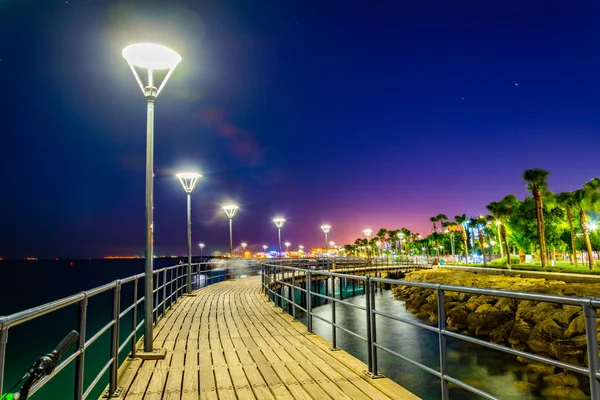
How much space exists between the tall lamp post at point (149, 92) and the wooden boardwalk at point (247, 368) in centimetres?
83

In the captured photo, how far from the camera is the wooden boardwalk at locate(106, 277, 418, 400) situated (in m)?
4.55

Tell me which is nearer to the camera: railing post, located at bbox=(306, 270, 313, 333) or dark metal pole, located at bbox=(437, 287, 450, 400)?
dark metal pole, located at bbox=(437, 287, 450, 400)

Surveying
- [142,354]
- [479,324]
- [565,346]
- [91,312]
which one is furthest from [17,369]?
[565,346]

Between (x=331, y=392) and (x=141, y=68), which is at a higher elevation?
(x=141, y=68)

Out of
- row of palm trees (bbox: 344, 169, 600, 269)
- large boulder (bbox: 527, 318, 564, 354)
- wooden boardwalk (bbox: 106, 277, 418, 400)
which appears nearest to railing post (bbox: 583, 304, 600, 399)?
wooden boardwalk (bbox: 106, 277, 418, 400)

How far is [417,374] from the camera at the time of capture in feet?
55.3

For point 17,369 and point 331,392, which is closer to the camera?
point 331,392

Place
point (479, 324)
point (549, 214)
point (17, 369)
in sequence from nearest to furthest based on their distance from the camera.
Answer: point (479, 324), point (17, 369), point (549, 214)

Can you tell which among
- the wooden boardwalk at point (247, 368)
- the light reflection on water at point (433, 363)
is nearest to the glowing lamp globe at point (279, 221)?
the light reflection on water at point (433, 363)

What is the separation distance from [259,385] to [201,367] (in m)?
1.20

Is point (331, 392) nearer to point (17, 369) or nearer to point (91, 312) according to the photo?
point (17, 369)

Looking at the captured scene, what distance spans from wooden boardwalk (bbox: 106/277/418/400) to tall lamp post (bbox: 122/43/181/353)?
2.72 feet

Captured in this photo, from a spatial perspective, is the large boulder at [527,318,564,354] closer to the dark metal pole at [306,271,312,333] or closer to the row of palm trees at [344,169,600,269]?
the dark metal pole at [306,271,312,333]

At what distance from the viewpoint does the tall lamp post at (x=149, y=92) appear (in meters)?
6.22
